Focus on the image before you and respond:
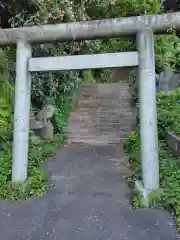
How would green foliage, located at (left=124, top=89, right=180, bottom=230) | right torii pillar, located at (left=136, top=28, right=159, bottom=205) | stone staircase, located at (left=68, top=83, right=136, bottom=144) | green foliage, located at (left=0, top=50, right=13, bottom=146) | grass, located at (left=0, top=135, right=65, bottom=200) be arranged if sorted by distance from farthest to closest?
stone staircase, located at (left=68, top=83, right=136, bottom=144)
green foliage, located at (left=0, top=50, right=13, bottom=146)
grass, located at (left=0, top=135, right=65, bottom=200)
right torii pillar, located at (left=136, top=28, right=159, bottom=205)
green foliage, located at (left=124, top=89, right=180, bottom=230)

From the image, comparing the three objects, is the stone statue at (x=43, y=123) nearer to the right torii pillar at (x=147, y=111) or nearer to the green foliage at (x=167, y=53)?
the right torii pillar at (x=147, y=111)

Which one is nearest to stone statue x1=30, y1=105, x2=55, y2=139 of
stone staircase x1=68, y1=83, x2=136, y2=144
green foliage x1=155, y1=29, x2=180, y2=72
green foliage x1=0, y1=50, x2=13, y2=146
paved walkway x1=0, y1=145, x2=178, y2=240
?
stone staircase x1=68, y1=83, x2=136, y2=144

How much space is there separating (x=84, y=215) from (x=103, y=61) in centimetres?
223

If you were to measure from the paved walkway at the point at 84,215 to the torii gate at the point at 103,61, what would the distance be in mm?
458

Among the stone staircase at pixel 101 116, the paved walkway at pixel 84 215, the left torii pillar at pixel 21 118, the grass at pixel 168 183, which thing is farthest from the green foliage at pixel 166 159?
the left torii pillar at pixel 21 118

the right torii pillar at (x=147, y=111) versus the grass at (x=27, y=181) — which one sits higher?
the right torii pillar at (x=147, y=111)

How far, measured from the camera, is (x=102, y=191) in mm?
4098

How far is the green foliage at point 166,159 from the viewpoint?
11.6 ft

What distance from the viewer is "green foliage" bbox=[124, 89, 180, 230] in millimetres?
3541

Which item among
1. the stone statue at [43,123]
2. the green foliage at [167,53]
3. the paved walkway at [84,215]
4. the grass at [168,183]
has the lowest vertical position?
the paved walkway at [84,215]

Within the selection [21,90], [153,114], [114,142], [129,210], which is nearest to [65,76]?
[114,142]

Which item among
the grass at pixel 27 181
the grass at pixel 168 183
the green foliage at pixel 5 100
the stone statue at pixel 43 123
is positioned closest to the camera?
the grass at pixel 168 183

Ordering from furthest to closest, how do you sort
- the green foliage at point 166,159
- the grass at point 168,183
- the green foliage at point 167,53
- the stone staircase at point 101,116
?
1. the green foliage at point 167,53
2. the stone staircase at point 101,116
3. the green foliage at point 166,159
4. the grass at point 168,183

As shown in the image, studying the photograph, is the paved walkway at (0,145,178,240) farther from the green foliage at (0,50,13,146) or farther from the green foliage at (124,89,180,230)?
the green foliage at (0,50,13,146)
